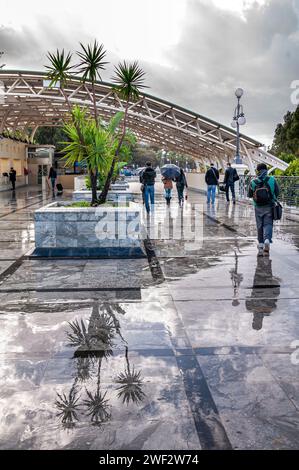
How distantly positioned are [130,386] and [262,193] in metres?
5.78

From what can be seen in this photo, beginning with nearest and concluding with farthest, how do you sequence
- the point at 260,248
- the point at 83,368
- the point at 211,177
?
the point at 83,368, the point at 260,248, the point at 211,177

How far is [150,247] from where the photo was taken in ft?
31.6

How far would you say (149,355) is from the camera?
408cm

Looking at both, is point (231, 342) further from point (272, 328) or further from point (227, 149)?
point (227, 149)

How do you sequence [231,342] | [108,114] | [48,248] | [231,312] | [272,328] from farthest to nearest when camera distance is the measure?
[108,114] < [48,248] < [231,312] < [272,328] < [231,342]

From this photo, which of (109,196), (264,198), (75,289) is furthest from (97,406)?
(109,196)

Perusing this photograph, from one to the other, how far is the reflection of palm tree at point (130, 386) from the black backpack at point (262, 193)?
215 inches

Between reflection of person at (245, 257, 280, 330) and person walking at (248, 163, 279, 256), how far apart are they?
1.12 m

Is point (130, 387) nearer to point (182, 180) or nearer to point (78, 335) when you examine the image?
point (78, 335)

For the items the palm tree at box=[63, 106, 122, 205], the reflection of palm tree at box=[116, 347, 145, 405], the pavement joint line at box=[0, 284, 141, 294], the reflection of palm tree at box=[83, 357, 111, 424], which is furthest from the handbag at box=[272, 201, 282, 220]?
the reflection of palm tree at box=[83, 357, 111, 424]

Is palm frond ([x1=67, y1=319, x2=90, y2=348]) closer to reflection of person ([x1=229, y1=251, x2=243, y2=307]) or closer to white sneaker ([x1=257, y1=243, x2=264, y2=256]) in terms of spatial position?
reflection of person ([x1=229, y1=251, x2=243, y2=307])

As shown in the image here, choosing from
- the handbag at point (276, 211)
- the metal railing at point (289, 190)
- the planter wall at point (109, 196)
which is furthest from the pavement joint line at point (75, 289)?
the metal railing at point (289, 190)
